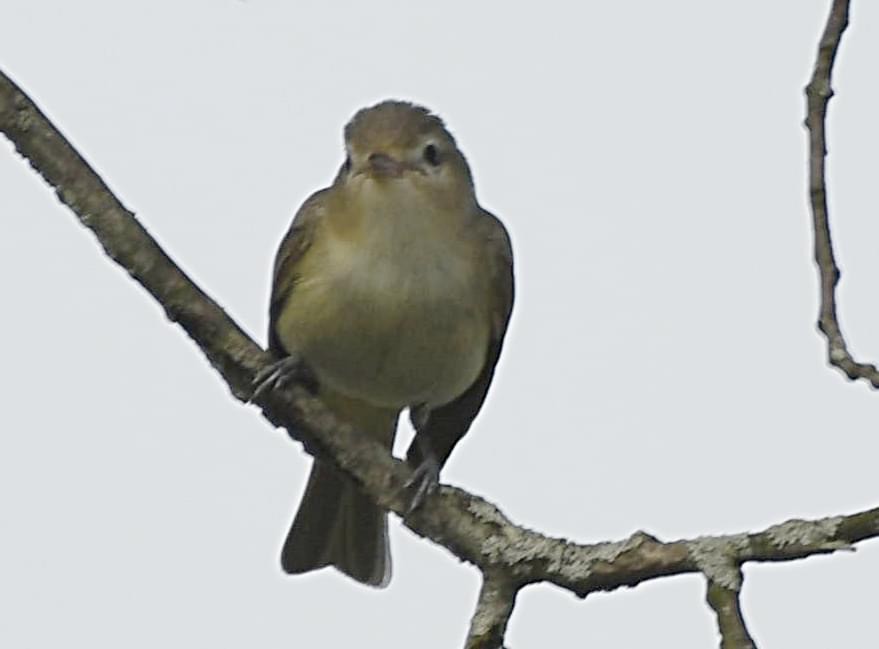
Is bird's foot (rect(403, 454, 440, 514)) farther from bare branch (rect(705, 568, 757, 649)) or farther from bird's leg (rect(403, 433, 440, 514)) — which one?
bare branch (rect(705, 568, 757, 649))

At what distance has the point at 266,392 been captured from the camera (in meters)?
4.09

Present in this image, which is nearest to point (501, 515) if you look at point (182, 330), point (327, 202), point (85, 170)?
point (182, 330)

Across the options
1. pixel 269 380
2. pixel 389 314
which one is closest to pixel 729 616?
pixel 269 380

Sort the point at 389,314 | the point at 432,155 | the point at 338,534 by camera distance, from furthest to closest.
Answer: the point at 338,534 → the point at 432,155 → the point at 389,314

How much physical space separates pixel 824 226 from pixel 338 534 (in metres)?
3.43

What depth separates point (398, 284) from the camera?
5277 mm

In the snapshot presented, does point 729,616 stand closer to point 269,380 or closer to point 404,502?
point 404,502

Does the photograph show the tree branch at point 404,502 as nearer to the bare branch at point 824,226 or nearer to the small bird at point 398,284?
the bare branch at point 824,226

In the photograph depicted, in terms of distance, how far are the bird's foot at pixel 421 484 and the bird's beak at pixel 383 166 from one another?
956 mm

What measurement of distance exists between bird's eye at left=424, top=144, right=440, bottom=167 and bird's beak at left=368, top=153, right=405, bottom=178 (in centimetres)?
16

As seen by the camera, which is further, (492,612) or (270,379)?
(270,379)

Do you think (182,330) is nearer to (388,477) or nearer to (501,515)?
(388,477)

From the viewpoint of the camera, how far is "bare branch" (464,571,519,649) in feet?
11.8

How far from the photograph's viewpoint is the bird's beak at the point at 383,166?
5.16 m
